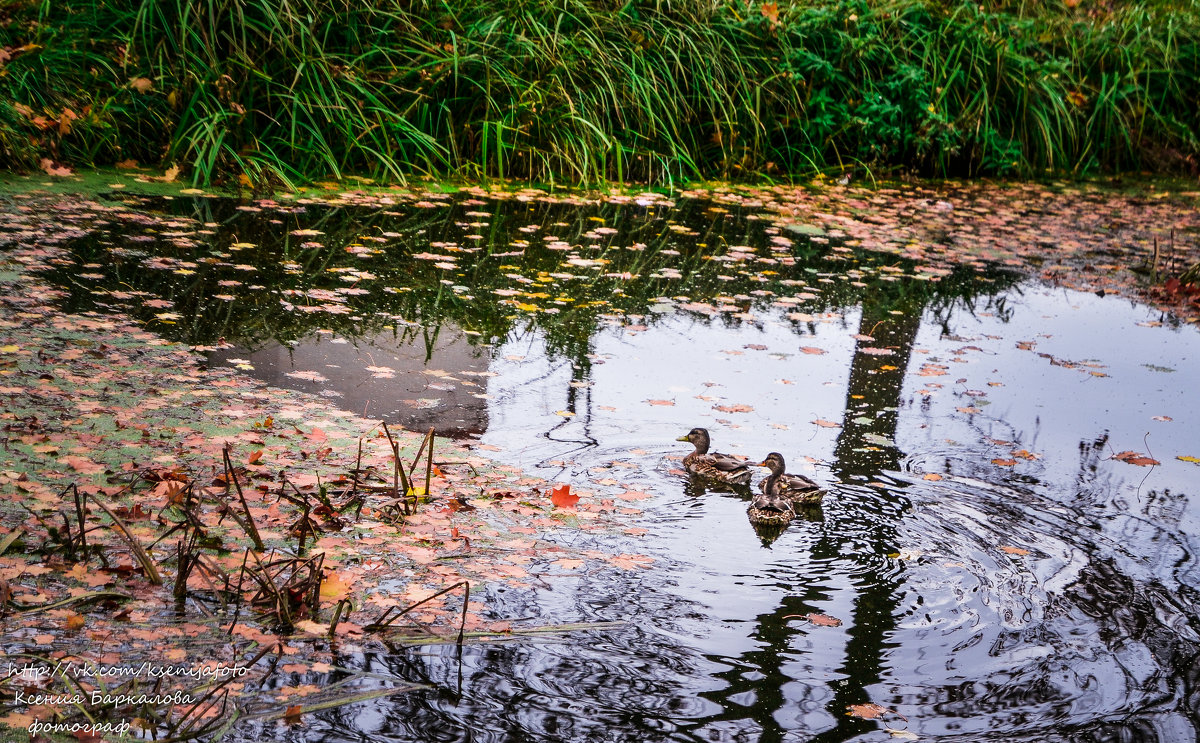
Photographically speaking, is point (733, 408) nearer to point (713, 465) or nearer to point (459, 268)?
point (713, 465)

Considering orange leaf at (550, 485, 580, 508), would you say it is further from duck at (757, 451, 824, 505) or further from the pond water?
duck at (757, 451, 824, 505)

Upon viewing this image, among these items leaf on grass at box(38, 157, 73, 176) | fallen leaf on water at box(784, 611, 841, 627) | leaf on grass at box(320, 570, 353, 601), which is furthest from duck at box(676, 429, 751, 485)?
leaf on grass at box(38, 157, 73, 176)

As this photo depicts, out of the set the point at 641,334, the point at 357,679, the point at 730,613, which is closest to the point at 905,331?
the point at 641,334

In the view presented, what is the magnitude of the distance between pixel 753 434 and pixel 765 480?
74 centimetres

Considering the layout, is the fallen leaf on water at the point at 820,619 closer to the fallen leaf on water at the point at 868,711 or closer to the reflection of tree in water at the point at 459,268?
the fallen leaf on water at the point at 868,711

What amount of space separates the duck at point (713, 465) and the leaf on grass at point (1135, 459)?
2046mm

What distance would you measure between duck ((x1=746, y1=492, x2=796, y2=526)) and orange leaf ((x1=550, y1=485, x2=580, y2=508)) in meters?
0.79

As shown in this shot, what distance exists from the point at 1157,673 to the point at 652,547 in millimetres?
1850

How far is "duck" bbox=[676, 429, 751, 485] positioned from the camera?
16.1 ft

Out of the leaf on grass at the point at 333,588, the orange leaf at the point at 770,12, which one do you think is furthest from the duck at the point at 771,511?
the orange leaf at the point at 770,12

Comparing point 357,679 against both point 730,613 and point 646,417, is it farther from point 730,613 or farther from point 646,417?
point 646,417

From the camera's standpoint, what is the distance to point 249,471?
439 centimetres

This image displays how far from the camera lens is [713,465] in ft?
16.2

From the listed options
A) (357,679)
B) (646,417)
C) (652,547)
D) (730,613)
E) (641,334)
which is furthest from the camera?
(641,334)
